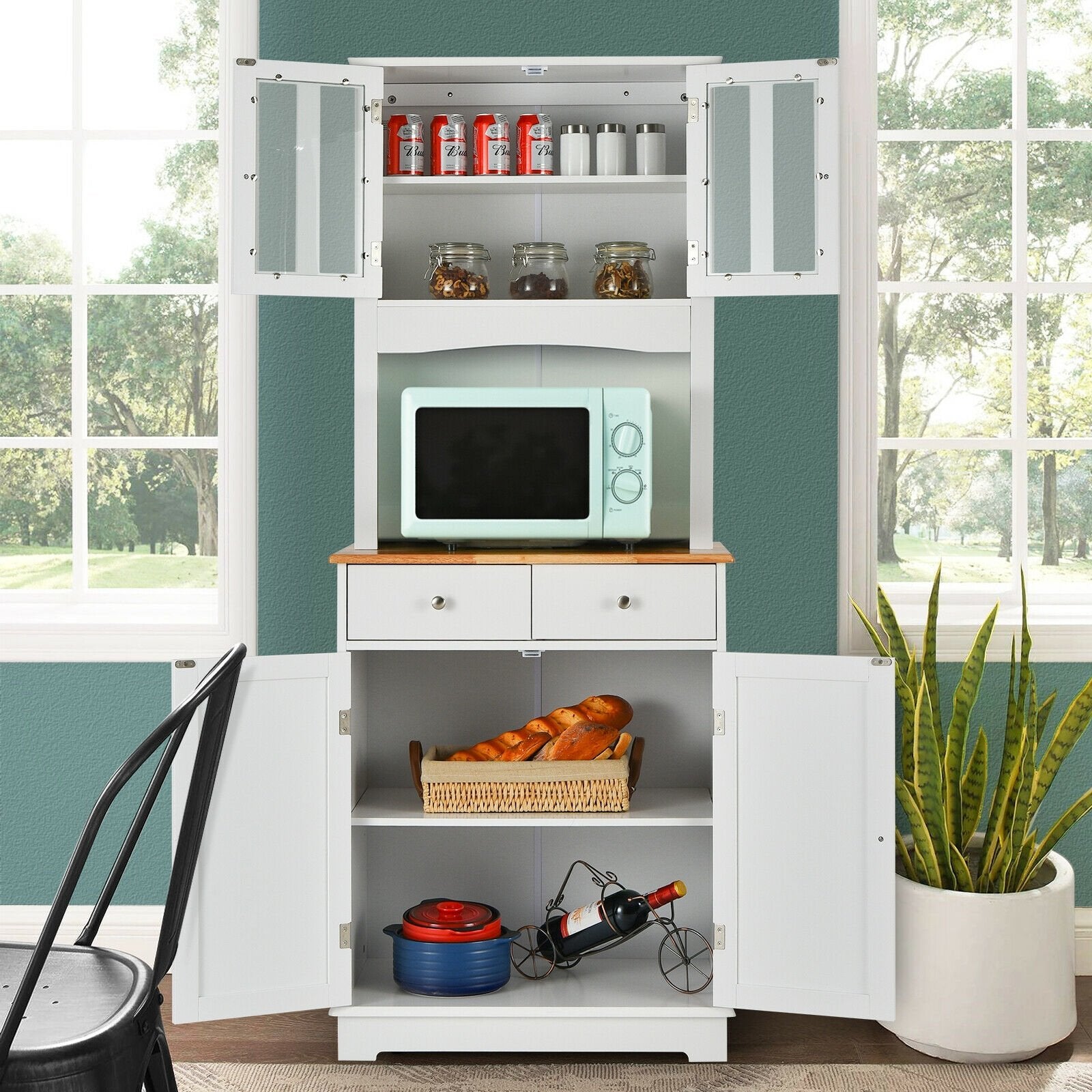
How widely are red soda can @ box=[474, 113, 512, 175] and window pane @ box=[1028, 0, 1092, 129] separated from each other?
1314 millimetres

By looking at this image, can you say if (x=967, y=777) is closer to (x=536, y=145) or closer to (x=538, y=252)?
(x=538, y=252)

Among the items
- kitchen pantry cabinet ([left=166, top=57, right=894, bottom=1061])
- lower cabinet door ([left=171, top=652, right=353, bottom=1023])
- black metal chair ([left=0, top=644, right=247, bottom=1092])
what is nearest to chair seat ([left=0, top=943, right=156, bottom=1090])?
black metal chair ([left=0, top=644, right=247, bottom=1092])

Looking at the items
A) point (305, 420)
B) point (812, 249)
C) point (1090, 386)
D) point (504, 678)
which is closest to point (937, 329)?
point (1090, 386)

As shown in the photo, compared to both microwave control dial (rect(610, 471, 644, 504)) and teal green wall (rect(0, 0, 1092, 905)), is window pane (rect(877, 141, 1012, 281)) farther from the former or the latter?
microwave control dial (rect(610, 471, 644, 504))

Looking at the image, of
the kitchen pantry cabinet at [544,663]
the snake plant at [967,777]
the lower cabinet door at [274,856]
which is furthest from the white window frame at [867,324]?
the lower cabinet door at [274,856]

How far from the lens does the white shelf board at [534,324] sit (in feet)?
7.27

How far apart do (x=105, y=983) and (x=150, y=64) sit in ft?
7.30

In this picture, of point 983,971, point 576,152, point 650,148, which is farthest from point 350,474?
point 983,971

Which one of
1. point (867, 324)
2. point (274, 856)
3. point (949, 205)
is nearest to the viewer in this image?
point (274, 856)

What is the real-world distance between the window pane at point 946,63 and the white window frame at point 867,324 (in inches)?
1.4

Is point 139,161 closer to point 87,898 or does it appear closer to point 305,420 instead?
point 305,420

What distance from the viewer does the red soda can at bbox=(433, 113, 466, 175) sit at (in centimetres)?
227

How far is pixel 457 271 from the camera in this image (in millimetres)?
2279

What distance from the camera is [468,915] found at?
222cm
